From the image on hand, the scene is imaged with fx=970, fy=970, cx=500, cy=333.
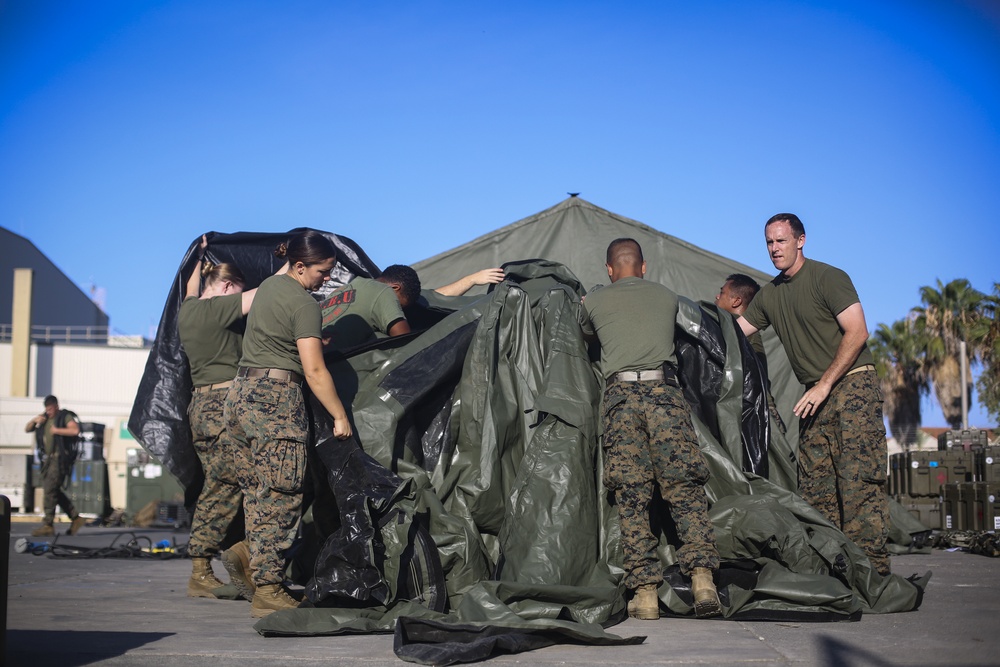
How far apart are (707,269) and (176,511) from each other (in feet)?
29.2

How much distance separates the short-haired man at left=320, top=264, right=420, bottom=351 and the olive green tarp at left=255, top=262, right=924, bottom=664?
0.21 metres

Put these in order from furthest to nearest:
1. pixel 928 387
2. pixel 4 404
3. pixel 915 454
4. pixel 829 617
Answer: pixel 928 387 < pixel 4 404 < pixel 915 454 < pixel 829 617

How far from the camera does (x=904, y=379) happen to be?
34.2 meters

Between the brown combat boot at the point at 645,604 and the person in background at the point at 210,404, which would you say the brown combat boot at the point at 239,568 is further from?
the brown combat boot at the point at 645,604

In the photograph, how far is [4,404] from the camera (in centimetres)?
2130

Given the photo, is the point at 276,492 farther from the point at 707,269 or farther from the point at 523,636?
the point at 707,269

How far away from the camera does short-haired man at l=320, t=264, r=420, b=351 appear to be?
562 centimetres

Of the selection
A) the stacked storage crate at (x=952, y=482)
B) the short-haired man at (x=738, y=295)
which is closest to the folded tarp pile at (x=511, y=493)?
the short-haired man at (x=738, y=295)

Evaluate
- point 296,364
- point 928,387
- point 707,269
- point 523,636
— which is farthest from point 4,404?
point 928,387

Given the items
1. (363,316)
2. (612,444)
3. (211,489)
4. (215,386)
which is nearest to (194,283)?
(215,386)

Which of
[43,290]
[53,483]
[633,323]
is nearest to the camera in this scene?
[633,323]

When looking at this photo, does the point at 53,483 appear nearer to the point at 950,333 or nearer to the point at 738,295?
the point at 738,295

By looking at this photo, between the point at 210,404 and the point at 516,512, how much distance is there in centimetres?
193

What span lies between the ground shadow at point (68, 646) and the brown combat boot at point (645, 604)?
2032 millimetres
